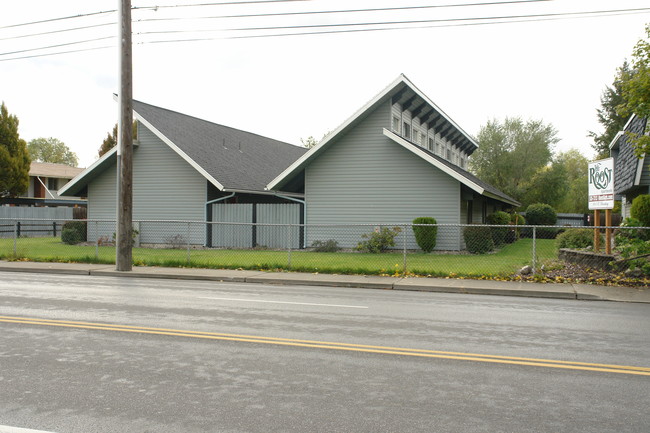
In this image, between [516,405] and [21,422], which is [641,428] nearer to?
[516,405]

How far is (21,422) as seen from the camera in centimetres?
414

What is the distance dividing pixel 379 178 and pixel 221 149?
1054cm

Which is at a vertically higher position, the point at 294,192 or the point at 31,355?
the point at 294,192

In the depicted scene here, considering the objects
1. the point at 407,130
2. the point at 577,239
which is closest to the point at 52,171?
the point at 407,130

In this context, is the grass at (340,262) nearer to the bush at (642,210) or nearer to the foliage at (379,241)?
the foliage at (379,241)

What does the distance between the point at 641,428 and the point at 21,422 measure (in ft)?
15.9

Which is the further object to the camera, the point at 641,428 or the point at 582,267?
the point at 582,267

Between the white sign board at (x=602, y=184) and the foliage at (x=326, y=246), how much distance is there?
412 inches

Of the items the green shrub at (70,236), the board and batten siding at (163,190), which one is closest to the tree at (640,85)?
the board and batten siding at (163,190)

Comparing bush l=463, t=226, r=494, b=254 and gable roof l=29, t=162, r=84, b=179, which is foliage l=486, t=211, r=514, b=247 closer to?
bush l=463, t=226, r=494, b=254

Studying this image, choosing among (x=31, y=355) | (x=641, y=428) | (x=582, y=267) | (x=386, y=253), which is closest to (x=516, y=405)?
(x=641, y=428)

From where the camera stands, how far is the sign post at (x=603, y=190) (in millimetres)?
14570

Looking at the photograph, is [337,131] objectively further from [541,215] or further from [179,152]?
[541,215]

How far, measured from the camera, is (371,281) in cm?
1360
